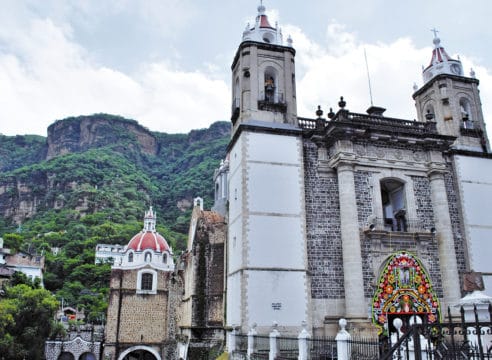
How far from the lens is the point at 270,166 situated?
15.6 metres

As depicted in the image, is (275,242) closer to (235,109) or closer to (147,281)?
(235,109)

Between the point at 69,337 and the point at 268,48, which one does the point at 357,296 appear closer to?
the point at 268,48

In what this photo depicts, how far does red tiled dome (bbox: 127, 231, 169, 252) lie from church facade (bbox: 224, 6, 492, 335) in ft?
53.8

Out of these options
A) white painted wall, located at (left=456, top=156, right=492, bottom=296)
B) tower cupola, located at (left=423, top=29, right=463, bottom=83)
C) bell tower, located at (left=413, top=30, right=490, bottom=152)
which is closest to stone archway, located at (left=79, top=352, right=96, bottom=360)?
white painted wall, located at (left=456, top=156, right=492, bottom=296)

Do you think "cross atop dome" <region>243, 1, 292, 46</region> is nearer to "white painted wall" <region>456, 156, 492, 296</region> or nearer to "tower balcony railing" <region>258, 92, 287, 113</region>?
"tower balcony railing" <region>258, 92, 287, 113</region>

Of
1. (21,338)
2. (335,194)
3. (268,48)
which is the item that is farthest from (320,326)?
(21,338)

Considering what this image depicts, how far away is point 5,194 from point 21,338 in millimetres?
79358

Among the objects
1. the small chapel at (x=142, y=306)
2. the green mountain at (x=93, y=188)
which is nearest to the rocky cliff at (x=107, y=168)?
the green mountain at (x=93, y=188)

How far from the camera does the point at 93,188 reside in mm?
87375

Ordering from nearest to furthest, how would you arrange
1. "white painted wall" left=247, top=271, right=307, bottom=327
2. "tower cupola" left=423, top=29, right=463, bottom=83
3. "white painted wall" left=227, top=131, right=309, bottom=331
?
"white painted wall" left=247, top=271, right=307, bottom=327 < "white painted wall" left=227, top=131, right=309, bottom=331 < "tower cupola" left=423, top=29, right=463, bottom=83

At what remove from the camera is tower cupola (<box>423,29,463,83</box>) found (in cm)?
1944

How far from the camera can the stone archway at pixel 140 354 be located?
29.0 m

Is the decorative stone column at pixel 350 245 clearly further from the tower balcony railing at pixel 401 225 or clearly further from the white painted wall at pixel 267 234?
the white painted wall at pixel 267 234

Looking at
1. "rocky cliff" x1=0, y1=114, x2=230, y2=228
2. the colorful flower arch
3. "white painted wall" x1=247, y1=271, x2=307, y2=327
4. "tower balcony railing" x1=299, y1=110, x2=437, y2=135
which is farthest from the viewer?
"rocky cliff" x1=0, y1=114, x2=230, y2=228
